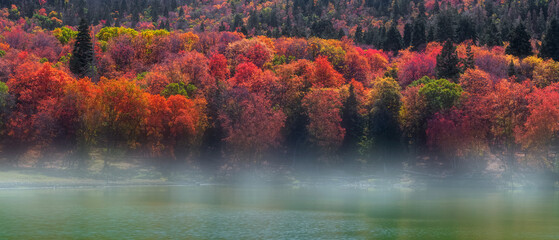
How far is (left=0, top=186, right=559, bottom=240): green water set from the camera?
196ft

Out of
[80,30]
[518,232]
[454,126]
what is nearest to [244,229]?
[518,232]

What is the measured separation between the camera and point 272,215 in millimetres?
74812

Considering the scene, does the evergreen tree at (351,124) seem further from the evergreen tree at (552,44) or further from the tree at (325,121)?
the evergreen tree at (552,44)

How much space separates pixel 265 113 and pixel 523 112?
5574 cm

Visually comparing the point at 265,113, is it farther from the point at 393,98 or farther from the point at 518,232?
the point at 518,232

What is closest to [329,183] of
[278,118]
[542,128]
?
[278,118]

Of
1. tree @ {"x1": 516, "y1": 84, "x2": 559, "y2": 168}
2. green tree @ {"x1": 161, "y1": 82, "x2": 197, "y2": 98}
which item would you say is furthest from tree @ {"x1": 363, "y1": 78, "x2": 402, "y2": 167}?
green tree @ {"x1": 161, "y1": 82, "x2": 197, "y2": 98}

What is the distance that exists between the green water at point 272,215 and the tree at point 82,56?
61.7 m

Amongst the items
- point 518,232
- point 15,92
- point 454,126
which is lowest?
point 518,232

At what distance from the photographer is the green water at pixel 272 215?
59750 millimetres

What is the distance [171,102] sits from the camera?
13238 cm

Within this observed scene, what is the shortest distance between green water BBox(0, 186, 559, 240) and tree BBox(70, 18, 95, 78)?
61.7m

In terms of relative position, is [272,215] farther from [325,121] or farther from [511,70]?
[511,70]

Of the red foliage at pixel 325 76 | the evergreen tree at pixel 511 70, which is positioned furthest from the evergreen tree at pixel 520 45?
the red foliage at pixel 325 76
